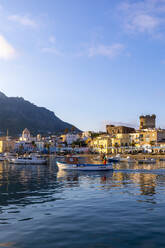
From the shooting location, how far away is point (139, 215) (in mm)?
16188

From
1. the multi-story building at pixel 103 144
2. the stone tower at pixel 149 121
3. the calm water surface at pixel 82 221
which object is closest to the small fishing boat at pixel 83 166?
the calm water surface at pixel 82 221

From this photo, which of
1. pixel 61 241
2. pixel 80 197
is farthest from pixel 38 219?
pixel 80 197

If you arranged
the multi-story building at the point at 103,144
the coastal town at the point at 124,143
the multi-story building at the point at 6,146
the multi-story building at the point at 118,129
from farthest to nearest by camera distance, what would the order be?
the multi-story building at the point at 6,146 < the multi-story building at the point at 118,129 < the multi-story building at the point at 103,144 < the coastal town at the point at 124,143

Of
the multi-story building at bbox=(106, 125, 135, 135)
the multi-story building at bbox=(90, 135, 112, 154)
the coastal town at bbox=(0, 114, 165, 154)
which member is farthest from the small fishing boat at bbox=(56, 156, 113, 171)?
the multi-story building at bbox=(106, 125, 135, 135)

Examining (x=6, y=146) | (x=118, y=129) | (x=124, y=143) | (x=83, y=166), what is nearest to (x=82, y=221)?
(x=83, y=166)

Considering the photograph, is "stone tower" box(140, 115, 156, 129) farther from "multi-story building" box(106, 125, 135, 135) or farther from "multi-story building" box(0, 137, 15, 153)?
"multi-story building" box(0, 137, 15, 153)

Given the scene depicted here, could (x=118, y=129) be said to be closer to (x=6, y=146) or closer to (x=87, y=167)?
(x=6, y=146)

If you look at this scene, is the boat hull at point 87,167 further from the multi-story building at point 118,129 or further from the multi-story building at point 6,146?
the multi-story building at point 6,146

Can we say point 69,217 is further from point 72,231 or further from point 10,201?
point 10,201

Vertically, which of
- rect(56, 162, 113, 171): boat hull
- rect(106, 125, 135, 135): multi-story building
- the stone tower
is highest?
the stone tower

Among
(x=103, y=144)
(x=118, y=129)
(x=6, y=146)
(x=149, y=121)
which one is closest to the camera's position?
(x=103, y=144)

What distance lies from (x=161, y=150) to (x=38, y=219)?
119 metres

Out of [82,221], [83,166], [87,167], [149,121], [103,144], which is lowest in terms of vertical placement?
[87,167]

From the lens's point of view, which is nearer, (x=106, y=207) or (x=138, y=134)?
(x=106, y=207)
